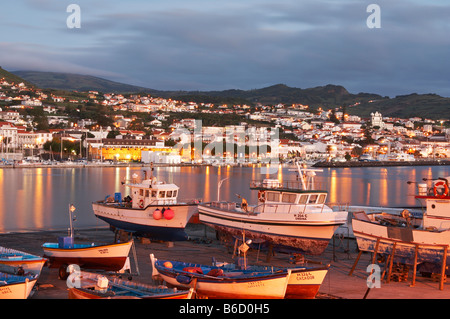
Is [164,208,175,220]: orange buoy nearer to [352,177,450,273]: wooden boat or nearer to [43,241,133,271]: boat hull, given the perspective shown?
[43,241,133,271]: boat hull

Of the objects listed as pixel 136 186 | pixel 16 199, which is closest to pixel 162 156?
pixel 16 199

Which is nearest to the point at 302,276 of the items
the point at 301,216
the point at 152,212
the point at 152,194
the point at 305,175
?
the point at 301,216

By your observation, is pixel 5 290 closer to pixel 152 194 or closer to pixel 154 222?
pixel 154 222

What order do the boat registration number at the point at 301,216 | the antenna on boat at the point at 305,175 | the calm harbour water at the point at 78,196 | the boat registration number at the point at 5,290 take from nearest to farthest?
the boat registration number at the point at 5,290, the boat registration number at the point at 301,216, the antenna on boat at the point at 305,175, the calm harbour water at the point at 78,196

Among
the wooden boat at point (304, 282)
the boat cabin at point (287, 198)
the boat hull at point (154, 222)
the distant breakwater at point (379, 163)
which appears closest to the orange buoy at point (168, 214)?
the boat hull at point (154, 222)

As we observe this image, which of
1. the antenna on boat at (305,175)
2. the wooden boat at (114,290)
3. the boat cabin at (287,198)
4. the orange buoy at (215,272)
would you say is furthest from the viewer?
the antenna on boat at (305,175)

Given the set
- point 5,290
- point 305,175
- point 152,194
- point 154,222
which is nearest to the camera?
point 5,290

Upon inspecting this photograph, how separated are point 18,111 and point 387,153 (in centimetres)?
7760

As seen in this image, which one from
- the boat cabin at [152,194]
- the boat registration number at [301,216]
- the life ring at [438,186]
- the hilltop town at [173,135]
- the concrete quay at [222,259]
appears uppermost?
the hilltop town at [173,135]

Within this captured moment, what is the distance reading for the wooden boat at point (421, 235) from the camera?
11.7m

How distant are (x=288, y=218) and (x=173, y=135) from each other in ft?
313

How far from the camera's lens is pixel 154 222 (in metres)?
16.1

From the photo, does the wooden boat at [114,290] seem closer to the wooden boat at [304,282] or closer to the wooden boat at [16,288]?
the wooden boat at [16,288]

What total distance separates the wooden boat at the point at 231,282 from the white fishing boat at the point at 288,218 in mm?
3951
